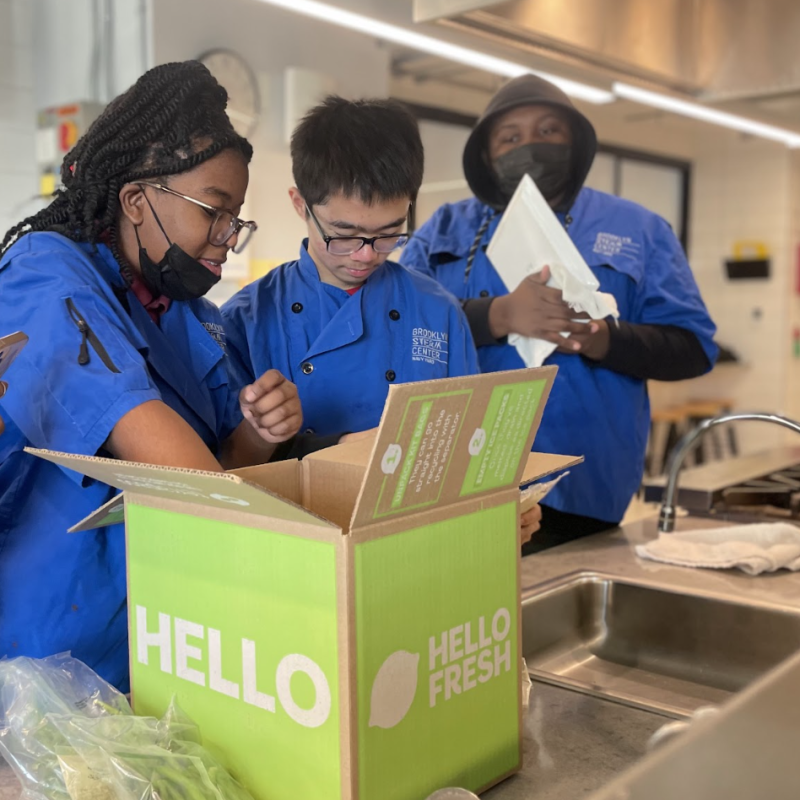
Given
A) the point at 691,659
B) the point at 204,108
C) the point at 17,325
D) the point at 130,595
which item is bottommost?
the point at 691,659

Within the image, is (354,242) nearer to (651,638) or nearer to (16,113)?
(651,638)

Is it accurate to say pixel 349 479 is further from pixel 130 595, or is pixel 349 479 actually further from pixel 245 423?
pixel 245 423

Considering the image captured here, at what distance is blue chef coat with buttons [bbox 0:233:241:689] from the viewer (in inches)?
40.1

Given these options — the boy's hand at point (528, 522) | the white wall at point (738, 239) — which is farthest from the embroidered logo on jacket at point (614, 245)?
the white wall at point (738, 239)

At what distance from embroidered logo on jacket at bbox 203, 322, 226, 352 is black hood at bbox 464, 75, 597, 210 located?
1.09m

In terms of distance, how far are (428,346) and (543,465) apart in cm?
62

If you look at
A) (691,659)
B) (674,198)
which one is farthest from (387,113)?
(674,198)

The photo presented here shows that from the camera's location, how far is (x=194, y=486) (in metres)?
0.84

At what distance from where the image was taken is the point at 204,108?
1.27 m

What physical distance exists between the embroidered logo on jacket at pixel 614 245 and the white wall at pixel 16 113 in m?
2.66

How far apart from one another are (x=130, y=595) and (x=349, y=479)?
0.89ft

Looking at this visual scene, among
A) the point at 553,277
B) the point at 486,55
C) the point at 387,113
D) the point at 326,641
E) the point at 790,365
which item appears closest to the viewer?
the point at 326,641

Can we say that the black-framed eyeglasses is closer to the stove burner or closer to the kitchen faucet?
the kitchen faucet

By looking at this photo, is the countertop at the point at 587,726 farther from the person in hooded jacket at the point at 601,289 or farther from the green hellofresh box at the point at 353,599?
the person in hooded jacket at the point at 601,289
